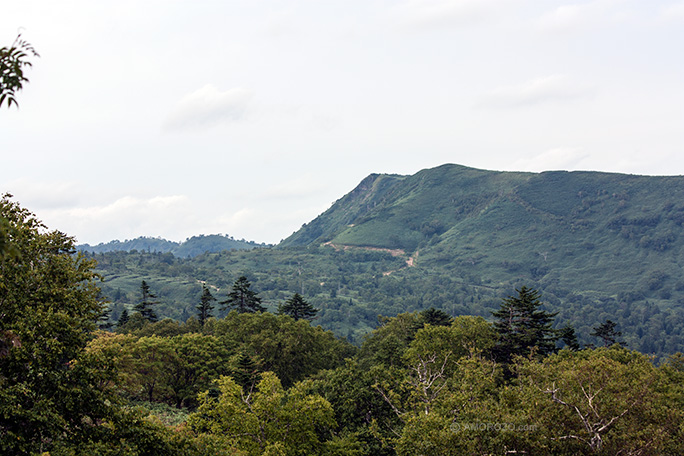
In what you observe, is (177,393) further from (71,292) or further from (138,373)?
(71,292)

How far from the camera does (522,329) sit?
2576 inches

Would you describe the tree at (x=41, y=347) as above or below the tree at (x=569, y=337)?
above

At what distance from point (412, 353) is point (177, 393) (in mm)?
30379

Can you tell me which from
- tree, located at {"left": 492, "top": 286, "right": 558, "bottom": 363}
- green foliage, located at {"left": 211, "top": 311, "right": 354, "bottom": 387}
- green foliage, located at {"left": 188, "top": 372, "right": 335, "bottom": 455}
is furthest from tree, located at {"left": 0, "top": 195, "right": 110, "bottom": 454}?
tree, located at {"left": 492, "top": 286, "right": 558, "bottom": 363}

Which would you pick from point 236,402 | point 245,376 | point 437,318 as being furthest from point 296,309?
point 236,402

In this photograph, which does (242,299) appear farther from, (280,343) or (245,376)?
(245,376)

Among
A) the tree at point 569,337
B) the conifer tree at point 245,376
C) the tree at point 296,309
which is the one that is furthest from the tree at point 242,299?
the tree at point 569,337

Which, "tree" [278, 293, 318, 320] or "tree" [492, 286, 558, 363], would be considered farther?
"tree" [278, 293, 318, 320]

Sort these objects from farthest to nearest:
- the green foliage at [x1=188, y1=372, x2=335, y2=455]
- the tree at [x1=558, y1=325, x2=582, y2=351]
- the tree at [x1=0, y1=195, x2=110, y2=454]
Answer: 1. the tree at [x1=558, y1=325, x2=582, y2=351]
2. the green foliage at [x1=188, y1=372, x2=335, y2=455]
3. the tree at [x1=0, y1=195, x2=110, y2=454]

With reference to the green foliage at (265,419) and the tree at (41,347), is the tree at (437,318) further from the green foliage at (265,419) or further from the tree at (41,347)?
the tree at (41,347)

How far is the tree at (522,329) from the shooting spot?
212 ft

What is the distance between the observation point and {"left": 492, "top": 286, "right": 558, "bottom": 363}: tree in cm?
6469

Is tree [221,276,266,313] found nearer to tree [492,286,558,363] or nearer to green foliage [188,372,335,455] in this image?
tree [492,286,558,363]

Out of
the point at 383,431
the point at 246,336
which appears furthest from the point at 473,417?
the point at 246,336
